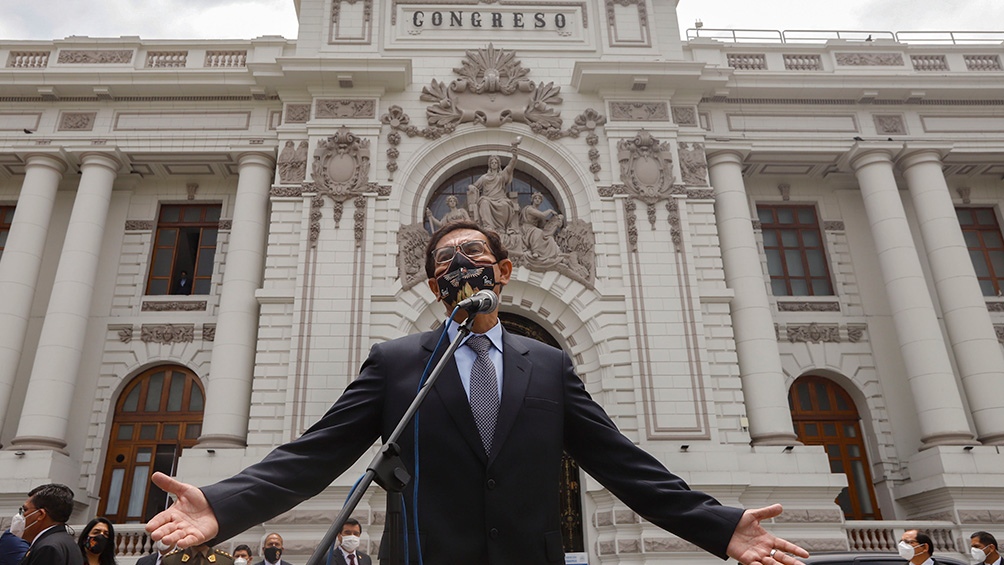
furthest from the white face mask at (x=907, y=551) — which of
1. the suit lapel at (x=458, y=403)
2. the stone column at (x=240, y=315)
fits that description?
the stone column at (x=240, y=315)

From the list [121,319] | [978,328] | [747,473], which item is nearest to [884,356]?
[978,328]

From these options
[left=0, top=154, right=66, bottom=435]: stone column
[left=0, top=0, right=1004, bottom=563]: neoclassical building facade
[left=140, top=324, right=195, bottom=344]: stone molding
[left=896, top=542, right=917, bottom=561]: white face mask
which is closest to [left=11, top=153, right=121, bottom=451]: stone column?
[left=0, top=0, right=1004, bottom=563]: neoclassical building facade

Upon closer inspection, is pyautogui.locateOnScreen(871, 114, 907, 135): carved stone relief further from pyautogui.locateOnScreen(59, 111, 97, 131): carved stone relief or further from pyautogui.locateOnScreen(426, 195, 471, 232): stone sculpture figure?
pyautogui.locateOnScreen(59, 111, 97, 131): carved stone relief

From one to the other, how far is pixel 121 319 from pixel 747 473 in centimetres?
1455

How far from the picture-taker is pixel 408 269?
15.7 m

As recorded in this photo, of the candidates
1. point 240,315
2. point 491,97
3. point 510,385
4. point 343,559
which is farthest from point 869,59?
point 510,385

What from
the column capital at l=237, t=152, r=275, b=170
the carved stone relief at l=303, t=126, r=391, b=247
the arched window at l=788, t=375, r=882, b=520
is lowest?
the arched window at l=788, t=375, r=882, b=520

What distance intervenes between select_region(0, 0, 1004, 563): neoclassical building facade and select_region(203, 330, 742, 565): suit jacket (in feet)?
36.4

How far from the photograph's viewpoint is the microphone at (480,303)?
9.19 ft

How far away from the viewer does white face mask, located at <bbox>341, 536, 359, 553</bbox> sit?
29.9ft

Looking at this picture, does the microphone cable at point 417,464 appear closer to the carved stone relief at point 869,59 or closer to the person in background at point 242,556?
the person in background at point 242,556

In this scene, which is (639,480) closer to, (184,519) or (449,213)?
(184,519)

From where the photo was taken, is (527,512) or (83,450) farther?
(83,450)

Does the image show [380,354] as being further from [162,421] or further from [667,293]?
[162,421]
